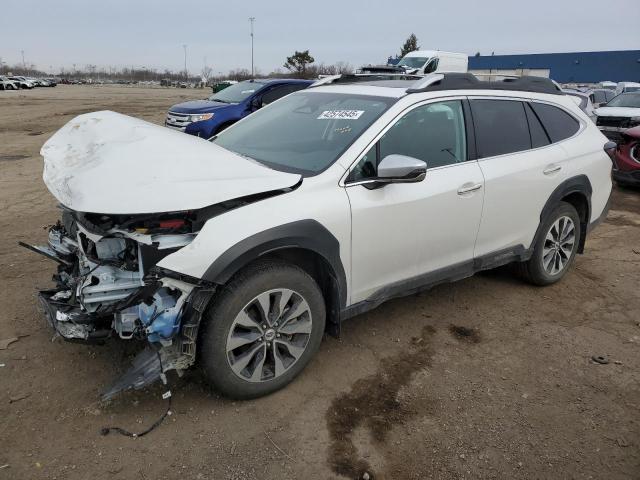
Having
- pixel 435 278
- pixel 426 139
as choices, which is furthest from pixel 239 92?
pixel 435 278

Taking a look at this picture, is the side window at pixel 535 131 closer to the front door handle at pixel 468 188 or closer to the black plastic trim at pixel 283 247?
the front door handle at pixel 468 188

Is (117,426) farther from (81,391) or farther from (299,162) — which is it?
(299,162)

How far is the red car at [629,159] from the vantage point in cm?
884

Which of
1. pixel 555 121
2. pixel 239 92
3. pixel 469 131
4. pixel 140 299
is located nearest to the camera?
pixel 140 299

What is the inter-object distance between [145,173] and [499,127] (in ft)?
8.94

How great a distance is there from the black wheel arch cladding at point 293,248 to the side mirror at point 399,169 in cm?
50

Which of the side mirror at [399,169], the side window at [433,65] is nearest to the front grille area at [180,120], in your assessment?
the side mirror at [399,169]

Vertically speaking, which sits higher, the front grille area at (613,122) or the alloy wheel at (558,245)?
the front grille area at (613,122)

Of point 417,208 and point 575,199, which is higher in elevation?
point 417,208

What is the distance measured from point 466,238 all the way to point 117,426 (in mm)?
2622

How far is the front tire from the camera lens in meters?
2.71

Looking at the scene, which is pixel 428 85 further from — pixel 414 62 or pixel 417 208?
pixel 414 62

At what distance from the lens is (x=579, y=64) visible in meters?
51.6

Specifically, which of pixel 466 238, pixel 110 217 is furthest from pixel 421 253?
pixel 110 217
